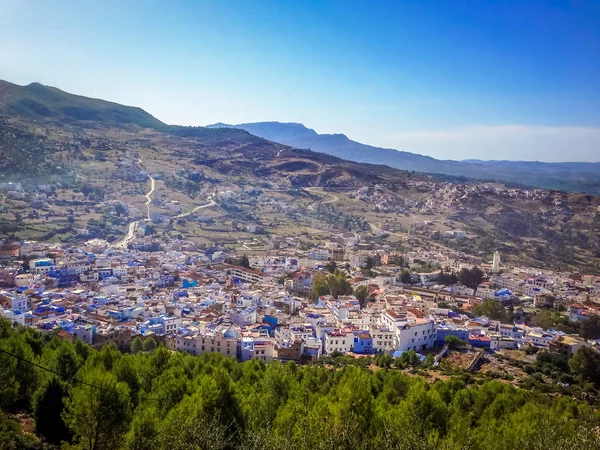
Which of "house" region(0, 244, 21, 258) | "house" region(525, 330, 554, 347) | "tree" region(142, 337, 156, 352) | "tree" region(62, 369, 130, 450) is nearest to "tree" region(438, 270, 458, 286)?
"house" region(525, 330, 554, 347)

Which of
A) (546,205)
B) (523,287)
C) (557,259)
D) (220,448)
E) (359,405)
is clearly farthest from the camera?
(546,205)

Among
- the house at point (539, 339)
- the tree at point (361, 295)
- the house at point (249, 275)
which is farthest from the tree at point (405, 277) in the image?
the house at point (539, 339)

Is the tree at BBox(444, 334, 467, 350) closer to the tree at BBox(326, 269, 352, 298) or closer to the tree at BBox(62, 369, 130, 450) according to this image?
the tree at BBox(326, 269, 352, 298)

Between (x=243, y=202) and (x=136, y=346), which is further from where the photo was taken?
(x=243, y=202)

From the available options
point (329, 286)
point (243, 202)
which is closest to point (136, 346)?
point (329, 286)

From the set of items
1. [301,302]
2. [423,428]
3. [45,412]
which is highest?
[423,428]

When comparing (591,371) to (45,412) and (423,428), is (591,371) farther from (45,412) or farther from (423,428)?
(45,412)

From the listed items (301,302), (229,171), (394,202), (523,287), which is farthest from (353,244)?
(229,171)

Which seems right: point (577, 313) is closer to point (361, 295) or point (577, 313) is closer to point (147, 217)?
point (361, 295)
